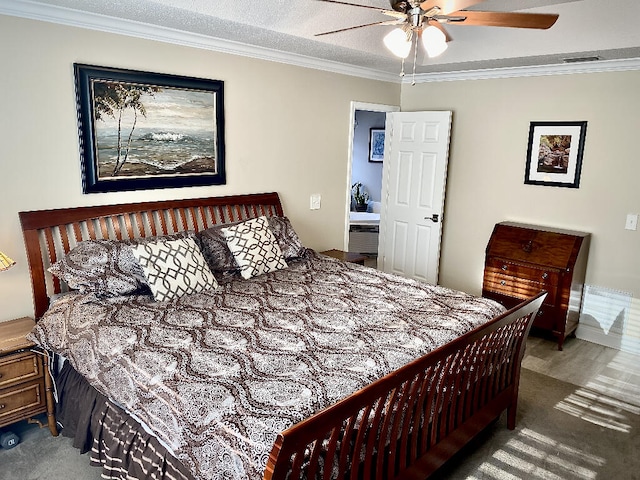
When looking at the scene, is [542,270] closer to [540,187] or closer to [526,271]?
[526,271]

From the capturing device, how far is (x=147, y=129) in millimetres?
3324

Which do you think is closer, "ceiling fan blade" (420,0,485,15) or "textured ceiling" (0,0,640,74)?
"ceiling fan blade" (420,0,485,15)

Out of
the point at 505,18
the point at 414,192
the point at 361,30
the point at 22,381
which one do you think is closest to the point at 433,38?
the point at 505,18

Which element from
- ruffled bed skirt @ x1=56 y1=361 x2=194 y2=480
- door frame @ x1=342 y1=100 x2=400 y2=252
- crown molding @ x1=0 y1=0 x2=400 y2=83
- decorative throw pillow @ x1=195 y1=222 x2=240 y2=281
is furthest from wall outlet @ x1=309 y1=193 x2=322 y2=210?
ruffled bed skirt @ x1=56 y1=361 x2=194 y2=480

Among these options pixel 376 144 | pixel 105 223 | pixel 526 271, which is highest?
pixel 376 144

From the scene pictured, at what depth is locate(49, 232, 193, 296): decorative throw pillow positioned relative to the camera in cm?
278

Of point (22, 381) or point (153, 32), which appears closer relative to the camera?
point (22, 381)

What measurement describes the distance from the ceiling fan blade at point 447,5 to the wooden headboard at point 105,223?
2217 mm

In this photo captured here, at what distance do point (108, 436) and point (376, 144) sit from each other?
241 inches

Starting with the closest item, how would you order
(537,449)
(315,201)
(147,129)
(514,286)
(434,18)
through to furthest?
(434,18)
(537,449)
(147,129)
(514,286)
(315,201)

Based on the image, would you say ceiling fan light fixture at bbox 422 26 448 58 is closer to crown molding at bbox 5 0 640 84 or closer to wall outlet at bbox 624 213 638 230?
crown molding at bbox 5 0 640 84

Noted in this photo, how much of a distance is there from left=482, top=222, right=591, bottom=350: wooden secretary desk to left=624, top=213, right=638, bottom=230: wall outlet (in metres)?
0.30

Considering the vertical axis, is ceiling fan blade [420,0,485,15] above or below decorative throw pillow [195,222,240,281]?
above

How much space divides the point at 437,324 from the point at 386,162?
3.06m
